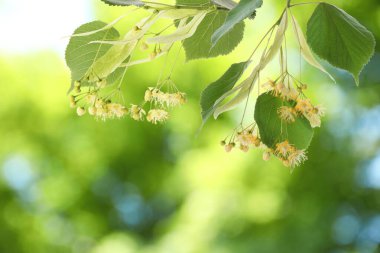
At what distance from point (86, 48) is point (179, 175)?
5091 millimetres

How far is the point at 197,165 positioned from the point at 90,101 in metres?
4.73

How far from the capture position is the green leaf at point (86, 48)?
2.01 ft

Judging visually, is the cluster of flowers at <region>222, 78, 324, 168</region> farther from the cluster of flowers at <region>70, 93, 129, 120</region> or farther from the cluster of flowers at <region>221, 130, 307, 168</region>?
the cluster of flowers at <region>70, 93, 129, 120</region>

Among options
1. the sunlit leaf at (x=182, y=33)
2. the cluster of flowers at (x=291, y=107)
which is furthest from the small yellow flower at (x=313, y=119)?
the sunlit leaf at (x=182, y=33)

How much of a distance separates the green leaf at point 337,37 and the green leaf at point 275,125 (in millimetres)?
60

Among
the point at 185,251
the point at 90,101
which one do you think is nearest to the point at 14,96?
the point at 185,251

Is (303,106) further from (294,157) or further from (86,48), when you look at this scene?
(86,48)

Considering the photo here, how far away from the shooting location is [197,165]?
5332 millimetres

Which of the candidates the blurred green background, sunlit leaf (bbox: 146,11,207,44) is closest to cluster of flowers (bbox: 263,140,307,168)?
sunlit leaf (bbox: 146,11,207,44)

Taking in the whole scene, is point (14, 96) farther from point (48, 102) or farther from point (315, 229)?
point (315, 229)

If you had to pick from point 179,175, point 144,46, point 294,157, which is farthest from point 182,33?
point 179,175

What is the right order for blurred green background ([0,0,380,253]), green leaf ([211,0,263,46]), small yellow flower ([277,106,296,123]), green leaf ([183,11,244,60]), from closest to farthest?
1. green leaf ([211,0,263,46])
2. small yellow flower ([277,106,296,123])
3. green leaf ([183,11,244,60])
4. blurred green background ([0,0,380,253])

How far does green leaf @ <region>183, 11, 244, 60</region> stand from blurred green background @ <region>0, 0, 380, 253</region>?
4.08 metres

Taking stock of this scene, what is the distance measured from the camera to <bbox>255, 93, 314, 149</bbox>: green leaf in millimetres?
545
